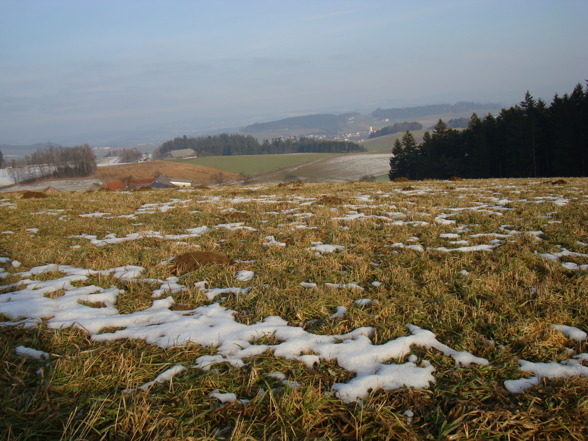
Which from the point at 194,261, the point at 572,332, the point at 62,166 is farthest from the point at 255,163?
the point at 572,332

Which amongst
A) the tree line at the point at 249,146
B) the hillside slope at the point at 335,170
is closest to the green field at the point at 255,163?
the hillside slope at the point at 335,170

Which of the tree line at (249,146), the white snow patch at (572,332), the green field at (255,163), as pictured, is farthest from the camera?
the tree line at (249,146)

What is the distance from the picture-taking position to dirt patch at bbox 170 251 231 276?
542 cm

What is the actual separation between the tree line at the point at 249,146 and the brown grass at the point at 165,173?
63.9 meters

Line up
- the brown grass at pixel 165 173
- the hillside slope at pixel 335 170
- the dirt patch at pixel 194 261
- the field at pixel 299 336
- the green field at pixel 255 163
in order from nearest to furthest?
the field at pixel 299 336 < the dirt patch at pixel 194 261 < the hillside slope at pixel 335 170 < the brown grass at pixel 165 173 < the green field at pixel 255 163

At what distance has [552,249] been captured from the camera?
5.78 meters

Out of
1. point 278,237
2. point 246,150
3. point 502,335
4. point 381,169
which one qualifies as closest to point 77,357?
point 502,335

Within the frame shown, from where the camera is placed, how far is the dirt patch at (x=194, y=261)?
5.42 metres

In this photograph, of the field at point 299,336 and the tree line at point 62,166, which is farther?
the tree line at point 62,166

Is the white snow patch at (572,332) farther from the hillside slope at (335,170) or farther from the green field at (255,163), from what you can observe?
the green field at (255,163)

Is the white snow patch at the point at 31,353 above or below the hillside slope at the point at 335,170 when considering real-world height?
above

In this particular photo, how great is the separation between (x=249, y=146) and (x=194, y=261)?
173764 millimetres

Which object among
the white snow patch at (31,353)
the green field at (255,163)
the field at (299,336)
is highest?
the green field at (255,163)

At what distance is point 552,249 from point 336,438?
17.6 feet
